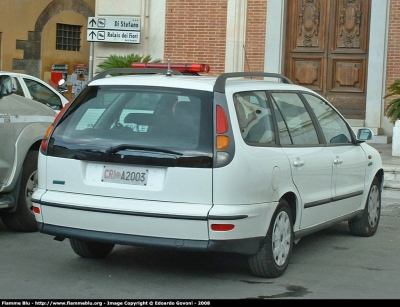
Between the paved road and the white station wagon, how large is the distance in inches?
12.4

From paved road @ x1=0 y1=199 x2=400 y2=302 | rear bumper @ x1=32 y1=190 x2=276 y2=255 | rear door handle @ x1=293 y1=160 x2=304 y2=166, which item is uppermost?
rear door handle @ x1=293 y1=160 x2=304 y2=166

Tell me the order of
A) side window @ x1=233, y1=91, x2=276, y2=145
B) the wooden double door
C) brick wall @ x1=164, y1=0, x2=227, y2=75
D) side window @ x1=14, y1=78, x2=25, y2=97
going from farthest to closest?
brick wall @ x1=164, y1=0, x2=227, y2=75 < the wooden double door < side window @ x1=14, y1=78, x2=25, y2=97 < side window @ x1=233, y1=91, x2=276, y2=145

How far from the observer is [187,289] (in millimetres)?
5840

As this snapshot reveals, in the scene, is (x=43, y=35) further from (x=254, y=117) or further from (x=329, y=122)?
(x=254, y=117)

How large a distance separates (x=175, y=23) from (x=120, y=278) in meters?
13.6

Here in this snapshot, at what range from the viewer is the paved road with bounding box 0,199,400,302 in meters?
5.75

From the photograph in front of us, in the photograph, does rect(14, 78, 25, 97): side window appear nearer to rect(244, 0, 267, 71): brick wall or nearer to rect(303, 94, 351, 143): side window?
rect(303, 94, 351, 143): side window

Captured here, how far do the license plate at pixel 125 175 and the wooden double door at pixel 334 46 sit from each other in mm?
12941

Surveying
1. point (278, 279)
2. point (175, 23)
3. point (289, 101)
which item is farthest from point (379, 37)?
point (278, 279)

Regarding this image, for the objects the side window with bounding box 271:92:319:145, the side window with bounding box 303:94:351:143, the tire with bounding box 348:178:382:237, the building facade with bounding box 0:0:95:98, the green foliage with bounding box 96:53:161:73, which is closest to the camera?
the side window with bounding box 271:92:319:145

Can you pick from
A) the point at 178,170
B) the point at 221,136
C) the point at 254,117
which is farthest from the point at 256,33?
the point at 178,170

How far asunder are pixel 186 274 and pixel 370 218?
2805 millimetres

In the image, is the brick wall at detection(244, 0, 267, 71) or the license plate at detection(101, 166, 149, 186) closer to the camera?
the license plate at detection(101, 166, 149, 186)

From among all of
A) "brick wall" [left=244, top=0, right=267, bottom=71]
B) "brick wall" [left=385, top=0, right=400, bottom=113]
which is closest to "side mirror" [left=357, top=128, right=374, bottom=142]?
"brick wall" [left=385, top=0, right=400, bottom=113]
